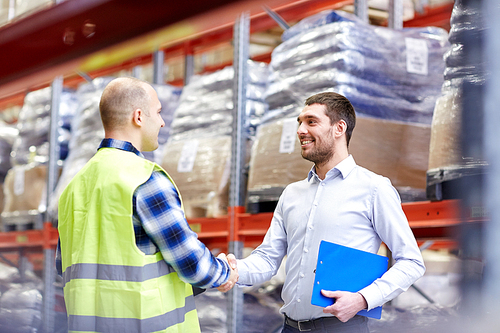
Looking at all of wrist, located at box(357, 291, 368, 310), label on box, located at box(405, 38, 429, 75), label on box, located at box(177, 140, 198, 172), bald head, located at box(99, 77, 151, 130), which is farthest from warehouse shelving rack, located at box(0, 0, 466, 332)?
label on box, located at box(405, 38, 429, 75)

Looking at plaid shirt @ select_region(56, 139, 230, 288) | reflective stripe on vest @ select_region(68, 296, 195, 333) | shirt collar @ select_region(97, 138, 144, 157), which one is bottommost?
reflective stripe on vest @ select_region(68, 296, 195, 333)

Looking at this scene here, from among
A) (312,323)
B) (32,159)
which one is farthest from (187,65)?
(312,323)

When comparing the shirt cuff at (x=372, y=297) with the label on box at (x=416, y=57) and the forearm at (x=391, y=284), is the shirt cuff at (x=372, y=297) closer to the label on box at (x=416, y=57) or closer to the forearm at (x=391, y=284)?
the forearm at (x=391, y=284)

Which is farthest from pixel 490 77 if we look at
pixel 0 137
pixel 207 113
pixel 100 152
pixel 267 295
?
pixel 0 137

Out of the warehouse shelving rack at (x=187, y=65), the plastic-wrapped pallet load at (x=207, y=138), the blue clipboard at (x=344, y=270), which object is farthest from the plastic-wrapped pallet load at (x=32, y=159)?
the blue clipboard at (x=344, y=270)

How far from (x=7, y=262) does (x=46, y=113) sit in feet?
7.41

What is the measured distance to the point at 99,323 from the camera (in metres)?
1.77

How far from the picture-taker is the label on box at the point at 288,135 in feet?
10.3

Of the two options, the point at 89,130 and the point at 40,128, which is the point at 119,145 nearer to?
A: the point at 89,130

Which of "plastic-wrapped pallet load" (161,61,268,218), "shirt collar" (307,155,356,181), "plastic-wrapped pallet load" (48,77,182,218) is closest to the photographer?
"shirt collar" (307,155,356,181)

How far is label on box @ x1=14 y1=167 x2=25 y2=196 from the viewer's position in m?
5.28

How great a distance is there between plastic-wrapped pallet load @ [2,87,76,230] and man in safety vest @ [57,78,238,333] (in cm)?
357

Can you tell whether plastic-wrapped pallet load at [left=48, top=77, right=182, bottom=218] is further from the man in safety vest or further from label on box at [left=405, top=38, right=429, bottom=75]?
the man in safety vest

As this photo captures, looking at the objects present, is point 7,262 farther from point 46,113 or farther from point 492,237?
point 492,237
